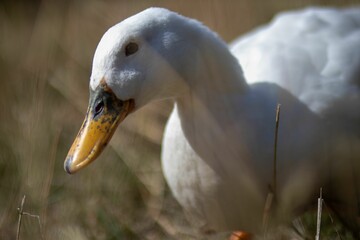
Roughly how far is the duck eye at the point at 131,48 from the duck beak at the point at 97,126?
0.14 metres

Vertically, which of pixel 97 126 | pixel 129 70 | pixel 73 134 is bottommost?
pixel 73 134

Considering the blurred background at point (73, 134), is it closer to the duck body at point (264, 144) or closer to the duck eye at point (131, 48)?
the duck body at point (264, 144)

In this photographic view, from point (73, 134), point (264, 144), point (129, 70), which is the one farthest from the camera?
point (73, 134)

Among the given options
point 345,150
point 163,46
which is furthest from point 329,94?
point 163,46

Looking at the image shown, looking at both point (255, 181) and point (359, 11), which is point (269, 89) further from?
point (359, 11)

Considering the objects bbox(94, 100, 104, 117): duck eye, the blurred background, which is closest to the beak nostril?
bbox(94, 100, 104, 117): duck eye

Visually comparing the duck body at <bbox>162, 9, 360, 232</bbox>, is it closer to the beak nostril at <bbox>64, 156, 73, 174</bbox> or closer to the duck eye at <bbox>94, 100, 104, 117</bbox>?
the duck eye at <bbox>94, 100, 104, 117</bbox>

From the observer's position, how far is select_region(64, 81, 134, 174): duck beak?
2.29m

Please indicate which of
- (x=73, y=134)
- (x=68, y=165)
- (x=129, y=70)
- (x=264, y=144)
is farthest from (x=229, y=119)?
(x=73, y=134)

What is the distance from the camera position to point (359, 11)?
3334mm

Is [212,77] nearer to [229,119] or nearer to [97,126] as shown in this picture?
[229,119]

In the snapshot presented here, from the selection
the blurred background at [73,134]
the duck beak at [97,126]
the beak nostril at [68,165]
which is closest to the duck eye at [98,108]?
the duck beak at [97,126]

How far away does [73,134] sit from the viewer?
3.82 m

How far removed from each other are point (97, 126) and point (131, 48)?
0.28 metres
